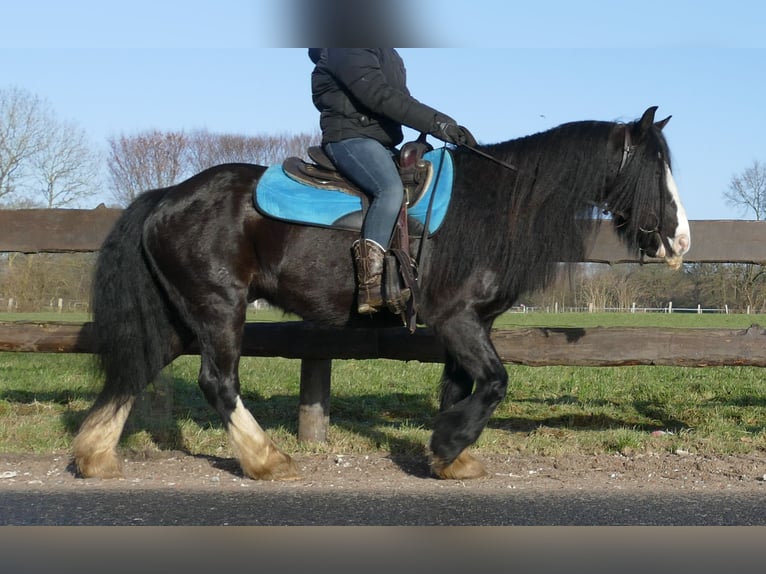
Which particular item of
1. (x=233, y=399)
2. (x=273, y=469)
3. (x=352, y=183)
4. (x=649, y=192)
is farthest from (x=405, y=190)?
(x=273, y=469)

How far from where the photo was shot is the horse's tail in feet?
18.3

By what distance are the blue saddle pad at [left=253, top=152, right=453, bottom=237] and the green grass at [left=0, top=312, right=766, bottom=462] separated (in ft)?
5.66

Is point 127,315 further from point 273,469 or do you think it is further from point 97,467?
point 273,469

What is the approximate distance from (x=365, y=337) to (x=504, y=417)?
5.97 feet

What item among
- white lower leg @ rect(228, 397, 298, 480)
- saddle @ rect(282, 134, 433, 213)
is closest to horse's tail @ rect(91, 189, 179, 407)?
white lower leg @ rect(228, 397, 298, 480)

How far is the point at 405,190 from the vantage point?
520 cm

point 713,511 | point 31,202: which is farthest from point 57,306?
point 713,511

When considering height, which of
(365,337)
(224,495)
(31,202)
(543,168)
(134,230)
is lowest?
(224,495)

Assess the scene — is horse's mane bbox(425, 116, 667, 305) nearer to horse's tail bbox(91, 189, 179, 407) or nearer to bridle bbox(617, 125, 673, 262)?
bridle bbox(617, 125, 673, 262)

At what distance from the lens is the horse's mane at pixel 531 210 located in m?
5.14

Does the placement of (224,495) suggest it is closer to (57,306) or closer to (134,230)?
(134,230)

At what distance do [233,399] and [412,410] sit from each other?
2.96m

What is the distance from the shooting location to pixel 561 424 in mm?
7234

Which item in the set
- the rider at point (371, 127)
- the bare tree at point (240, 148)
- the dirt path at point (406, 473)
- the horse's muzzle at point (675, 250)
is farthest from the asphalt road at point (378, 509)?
the bare tree at point (240, 148)
